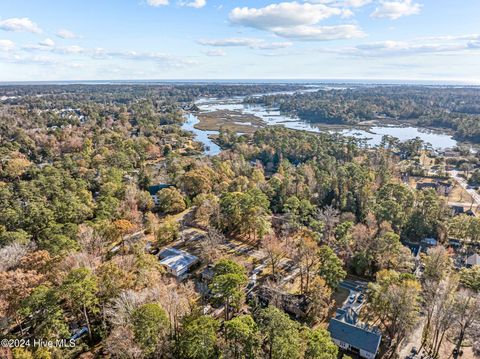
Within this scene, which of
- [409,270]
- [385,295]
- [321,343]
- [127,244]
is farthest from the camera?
[127,244]

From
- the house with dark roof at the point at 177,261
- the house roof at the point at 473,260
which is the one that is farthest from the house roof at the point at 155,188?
the house roof at the point at 473,260

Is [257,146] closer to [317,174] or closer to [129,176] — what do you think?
[317,174]

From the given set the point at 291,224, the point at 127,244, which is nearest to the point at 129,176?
the point at 127,244

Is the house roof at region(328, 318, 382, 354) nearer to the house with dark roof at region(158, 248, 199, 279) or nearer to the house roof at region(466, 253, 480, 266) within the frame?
the house with dark roof at region(158, 248, 199, 279)

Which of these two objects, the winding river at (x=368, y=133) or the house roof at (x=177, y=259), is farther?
the winding river at (x=368, y=133)

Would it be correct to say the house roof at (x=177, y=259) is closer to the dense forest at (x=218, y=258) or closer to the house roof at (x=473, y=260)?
the dense forest at (x=218, y=258)

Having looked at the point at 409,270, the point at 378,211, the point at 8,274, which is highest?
the point at 8,274

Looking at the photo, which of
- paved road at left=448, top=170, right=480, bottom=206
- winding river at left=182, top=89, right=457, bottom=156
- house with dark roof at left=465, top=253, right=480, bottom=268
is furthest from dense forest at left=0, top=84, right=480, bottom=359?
winding river at left=182, top=89, right=457, bottom=156
